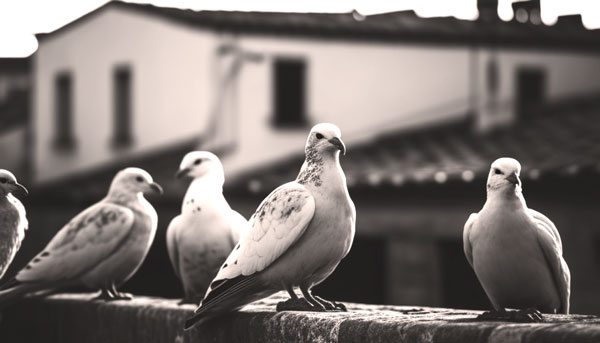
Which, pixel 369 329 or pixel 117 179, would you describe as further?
pixel 117 179

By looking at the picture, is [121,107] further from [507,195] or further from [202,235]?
[507,195]

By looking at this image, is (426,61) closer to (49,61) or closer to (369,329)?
→ (49,61)

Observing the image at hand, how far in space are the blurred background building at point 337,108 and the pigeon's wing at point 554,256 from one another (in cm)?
761

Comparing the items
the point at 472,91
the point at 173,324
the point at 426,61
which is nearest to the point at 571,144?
the point at 472,91

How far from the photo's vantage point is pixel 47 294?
588 cm

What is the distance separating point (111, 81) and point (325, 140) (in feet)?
48.9

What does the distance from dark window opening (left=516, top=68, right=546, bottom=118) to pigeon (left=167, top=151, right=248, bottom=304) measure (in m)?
12.2

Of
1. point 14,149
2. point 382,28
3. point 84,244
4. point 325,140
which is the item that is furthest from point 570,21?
point 325,140

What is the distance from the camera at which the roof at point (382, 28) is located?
52.5 feet

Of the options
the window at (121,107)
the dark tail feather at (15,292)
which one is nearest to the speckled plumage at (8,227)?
the dark tail feather at (15,292)

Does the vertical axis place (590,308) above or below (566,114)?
below

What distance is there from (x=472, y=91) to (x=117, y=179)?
11064 mm

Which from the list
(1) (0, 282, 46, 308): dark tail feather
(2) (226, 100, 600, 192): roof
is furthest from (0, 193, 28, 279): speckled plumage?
(2) (226, 100, 600, 192): roof

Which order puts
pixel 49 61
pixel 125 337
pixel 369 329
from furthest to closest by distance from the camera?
pixel 49 61, pixel 125 337, pixel 369 329
